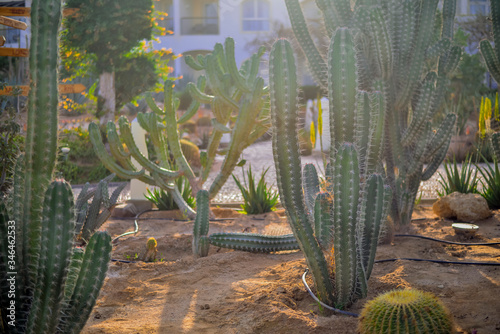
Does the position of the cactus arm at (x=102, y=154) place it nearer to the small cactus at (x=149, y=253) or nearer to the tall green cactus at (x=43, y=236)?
the small cactus at (x=149, y=253)

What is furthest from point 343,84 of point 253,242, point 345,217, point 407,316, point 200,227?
point 200,227

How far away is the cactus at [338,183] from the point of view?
2.70 meters

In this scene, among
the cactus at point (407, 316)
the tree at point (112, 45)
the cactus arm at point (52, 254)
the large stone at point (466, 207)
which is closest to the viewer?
the cactus arm at point (52, 254)

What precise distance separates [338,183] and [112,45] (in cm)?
1010

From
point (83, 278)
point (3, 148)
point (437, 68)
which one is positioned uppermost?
point (437, 68)

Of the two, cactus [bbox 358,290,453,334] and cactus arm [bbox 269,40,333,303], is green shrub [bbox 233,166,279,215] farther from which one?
cactus [bbox 358,290,453,334]

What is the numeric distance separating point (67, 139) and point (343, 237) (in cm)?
1031

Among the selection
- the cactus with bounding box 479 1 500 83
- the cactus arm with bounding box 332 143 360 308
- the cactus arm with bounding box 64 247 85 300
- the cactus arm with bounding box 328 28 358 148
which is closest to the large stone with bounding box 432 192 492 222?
the cactus with bounding box 479 1 500 83

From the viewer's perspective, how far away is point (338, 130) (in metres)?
2.81

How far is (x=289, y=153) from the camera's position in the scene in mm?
2840

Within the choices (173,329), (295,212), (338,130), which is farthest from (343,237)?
(173,329)

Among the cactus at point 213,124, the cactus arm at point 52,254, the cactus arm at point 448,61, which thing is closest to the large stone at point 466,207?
the cactus arm at point 448,61

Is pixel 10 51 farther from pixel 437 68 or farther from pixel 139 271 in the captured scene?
pixel 437 68

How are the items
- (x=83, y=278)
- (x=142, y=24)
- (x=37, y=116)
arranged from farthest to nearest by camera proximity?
(x=142, y=24) → (x=83, y=278) → (x=37, y=116)
